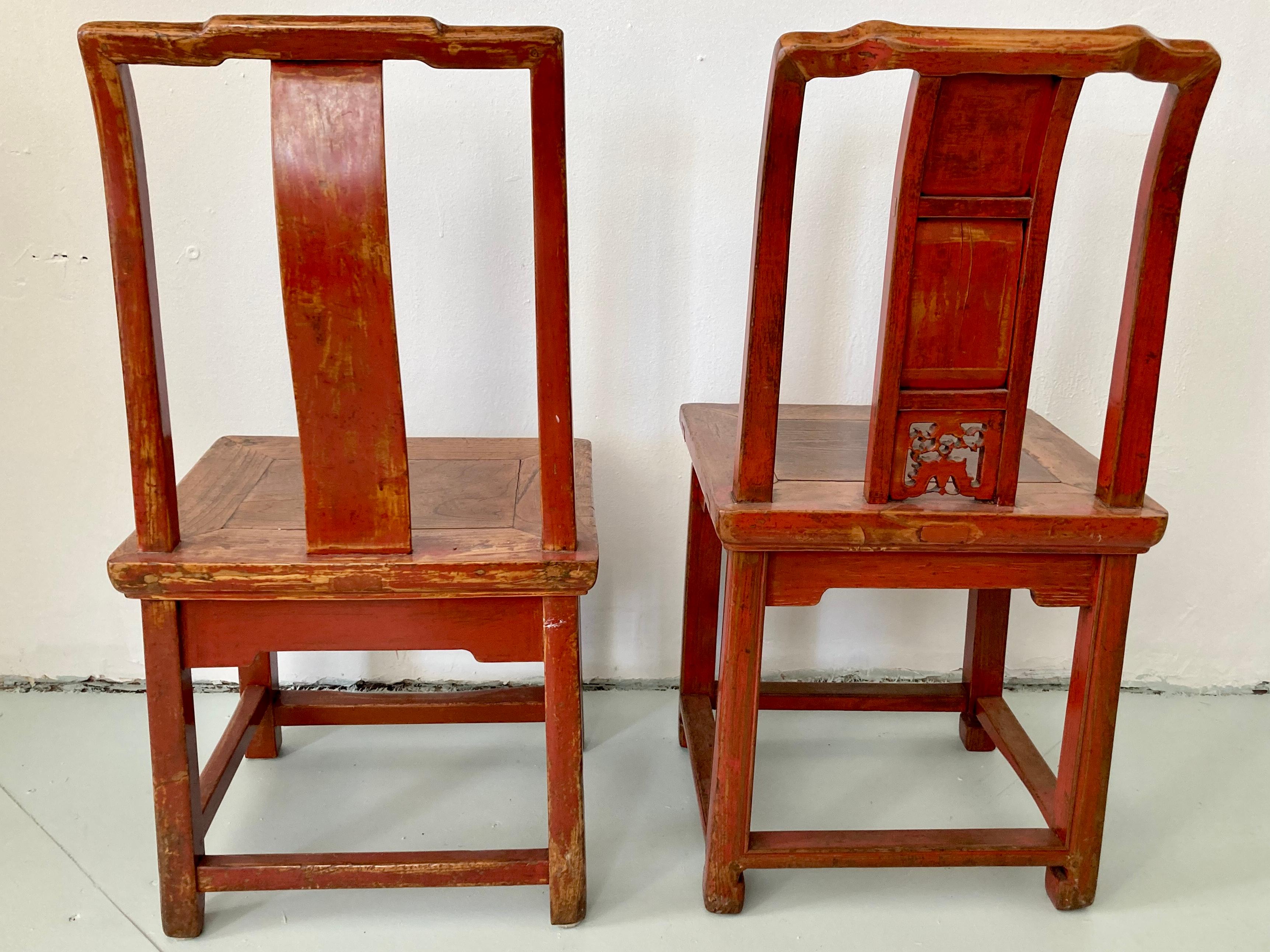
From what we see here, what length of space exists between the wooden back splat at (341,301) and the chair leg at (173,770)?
0.25 meters

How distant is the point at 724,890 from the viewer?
165 cm

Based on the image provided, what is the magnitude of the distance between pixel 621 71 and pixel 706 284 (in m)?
0.41

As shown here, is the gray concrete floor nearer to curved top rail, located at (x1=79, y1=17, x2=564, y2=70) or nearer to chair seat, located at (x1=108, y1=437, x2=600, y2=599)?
chair seat, located at (x1=108, y1=437, x2=600, y2=599)

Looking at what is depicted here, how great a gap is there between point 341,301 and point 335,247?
2.5 inches

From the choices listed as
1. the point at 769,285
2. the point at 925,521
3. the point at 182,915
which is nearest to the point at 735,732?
the point at 925,521

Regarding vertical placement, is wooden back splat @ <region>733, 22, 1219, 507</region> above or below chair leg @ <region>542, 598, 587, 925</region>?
above

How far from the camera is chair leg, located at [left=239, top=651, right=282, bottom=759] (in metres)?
2.00

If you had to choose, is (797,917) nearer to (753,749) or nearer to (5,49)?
(753,749)

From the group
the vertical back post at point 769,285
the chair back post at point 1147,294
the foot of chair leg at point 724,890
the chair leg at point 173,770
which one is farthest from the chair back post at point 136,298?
the chair back post at point 1147,294

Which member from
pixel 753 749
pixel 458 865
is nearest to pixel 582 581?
pixel 753 749

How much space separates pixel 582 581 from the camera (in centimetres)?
144

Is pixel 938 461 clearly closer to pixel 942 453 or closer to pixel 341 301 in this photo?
pixel 942 453

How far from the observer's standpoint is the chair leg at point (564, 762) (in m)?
1.48

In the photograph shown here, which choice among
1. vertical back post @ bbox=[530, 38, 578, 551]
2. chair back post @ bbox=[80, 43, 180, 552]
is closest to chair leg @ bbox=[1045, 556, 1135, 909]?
vertical back post @ bbox=[530, 38, 578, 551]
